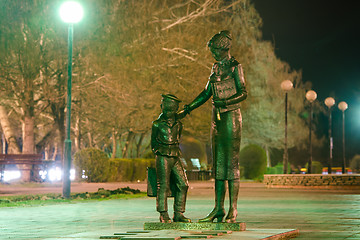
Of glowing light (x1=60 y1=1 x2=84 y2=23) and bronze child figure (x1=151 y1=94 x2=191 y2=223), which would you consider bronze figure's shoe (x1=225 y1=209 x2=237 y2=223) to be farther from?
glowing light (x1=60 y1=1 x2=84 y2=23)

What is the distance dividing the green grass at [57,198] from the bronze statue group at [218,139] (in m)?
8.77

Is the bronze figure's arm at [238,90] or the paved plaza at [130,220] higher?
the bronze figure's arm at [238,90]

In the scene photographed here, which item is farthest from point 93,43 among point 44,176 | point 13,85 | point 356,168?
point 356,168

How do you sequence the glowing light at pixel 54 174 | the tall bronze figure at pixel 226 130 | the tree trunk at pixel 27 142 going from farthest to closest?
1. the glowing light at pixel 54 174
2. the tree trunk at pixel 27 142
3. the tall bronze figure at pixel 226 130

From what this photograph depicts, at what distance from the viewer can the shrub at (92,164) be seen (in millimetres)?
34000

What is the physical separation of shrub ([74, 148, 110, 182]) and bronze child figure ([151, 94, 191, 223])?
80.2 ft

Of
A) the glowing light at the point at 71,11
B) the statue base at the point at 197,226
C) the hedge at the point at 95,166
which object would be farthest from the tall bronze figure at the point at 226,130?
the hedge at the point at 95,166

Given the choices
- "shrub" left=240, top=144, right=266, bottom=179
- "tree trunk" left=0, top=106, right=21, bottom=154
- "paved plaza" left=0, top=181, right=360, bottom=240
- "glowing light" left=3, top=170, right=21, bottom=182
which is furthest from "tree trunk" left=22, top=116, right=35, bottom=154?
"shrub" left=240, top=144, right=266, bottom=179

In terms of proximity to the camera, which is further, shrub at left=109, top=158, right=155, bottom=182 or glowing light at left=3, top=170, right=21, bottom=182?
shrub at left=109, top=158, right=155, bottom=182

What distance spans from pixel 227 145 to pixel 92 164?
83.3 ft

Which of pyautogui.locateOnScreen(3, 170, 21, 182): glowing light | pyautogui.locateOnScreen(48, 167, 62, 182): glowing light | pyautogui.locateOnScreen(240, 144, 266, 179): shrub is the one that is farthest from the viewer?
pyautogui.locateOnScreen(240, 144, 266, 179): shrub

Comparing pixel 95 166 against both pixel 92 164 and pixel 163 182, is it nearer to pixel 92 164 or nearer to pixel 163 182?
pixel 92 164

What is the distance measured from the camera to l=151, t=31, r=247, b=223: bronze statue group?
958 centimetres

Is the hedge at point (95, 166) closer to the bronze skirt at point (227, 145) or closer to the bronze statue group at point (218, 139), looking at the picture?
the bronze statue group at point (218, 139)
